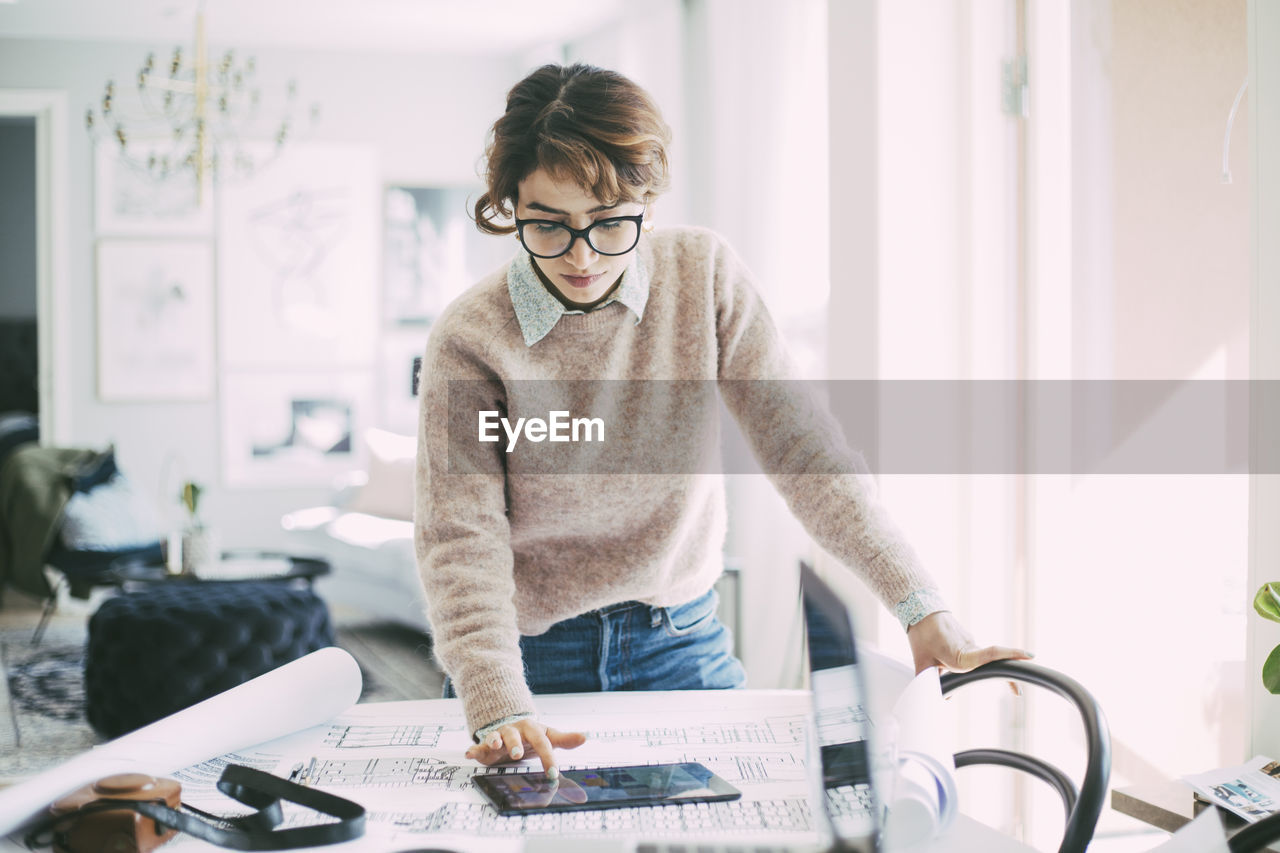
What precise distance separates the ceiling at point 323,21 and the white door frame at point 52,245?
34 centimetres

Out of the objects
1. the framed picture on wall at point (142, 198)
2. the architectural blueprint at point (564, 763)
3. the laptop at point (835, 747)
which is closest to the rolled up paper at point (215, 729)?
the architectural blueprint at point (564, 763)

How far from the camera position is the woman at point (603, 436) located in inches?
46.3

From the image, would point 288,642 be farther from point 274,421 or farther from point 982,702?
point 274,421

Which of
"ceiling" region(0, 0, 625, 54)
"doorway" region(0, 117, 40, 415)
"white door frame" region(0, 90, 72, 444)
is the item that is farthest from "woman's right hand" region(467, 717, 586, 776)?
"doorway" region(0, 117, 40, 415)

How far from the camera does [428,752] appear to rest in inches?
44.2

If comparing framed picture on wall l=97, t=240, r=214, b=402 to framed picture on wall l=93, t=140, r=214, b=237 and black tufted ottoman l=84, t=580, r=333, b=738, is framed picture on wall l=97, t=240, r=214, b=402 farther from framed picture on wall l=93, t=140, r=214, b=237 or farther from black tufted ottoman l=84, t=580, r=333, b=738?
black tufted ottoman l=84, t=580, r=333, b=738

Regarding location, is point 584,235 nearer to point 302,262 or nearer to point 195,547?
point 195,547

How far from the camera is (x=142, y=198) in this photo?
212 inches

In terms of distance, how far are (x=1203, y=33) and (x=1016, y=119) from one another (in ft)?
1.85

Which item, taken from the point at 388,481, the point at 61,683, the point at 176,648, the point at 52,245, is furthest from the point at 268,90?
the point at 176,648

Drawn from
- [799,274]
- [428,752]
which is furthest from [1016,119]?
[428,752]

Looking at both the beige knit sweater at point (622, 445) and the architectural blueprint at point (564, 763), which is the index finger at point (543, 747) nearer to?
the architectural blueprint at point (564, 763)

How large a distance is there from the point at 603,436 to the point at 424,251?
15.3ft
